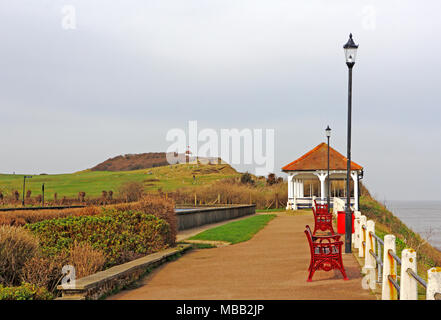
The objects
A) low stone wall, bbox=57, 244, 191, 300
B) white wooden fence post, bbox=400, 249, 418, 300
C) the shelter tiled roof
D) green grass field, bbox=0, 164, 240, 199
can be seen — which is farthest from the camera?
green grass field, bbox=0, 164, 240, 199

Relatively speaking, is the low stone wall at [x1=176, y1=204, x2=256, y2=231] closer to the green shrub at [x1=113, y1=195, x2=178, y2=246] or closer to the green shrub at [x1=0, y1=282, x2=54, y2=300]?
the green shrub at [x1=113, y1=195, x2=178, y2=246]

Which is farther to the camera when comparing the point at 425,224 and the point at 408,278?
the point at 425,224

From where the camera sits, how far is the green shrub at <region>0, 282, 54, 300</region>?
789 cm

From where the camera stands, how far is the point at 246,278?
1070 centimetres

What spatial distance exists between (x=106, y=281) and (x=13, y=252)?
7.24 ft

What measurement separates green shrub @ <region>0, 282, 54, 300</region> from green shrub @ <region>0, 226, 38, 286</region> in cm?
132

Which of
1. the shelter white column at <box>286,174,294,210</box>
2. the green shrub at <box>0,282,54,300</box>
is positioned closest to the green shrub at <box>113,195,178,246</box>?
the green shrub at <box>0,282,54,300</box>

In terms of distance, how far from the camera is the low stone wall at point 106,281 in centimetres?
847

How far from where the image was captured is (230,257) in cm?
1430

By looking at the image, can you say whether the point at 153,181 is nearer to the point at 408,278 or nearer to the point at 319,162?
the point at 319,162

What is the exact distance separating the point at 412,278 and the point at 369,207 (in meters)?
40.1

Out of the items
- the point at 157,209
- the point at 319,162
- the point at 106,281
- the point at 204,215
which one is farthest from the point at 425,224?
the point at 106,281
